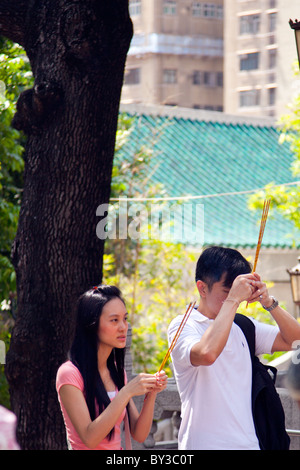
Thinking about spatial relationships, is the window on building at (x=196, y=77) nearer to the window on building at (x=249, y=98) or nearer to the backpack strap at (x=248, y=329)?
the window on building at (x=249, y=98)

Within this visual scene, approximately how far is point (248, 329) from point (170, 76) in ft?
93.6

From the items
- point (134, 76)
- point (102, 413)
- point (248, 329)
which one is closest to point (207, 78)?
point (134, 76)

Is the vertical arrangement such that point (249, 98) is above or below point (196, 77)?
below

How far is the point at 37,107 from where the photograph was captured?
4.21 metres

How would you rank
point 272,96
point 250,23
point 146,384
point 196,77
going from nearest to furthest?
point 146,384, point 250,23, point 272,96, point 196,77

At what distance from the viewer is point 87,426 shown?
2586mm

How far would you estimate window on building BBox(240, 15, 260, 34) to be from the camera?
2855 centimetres

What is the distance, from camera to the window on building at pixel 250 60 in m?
29.1

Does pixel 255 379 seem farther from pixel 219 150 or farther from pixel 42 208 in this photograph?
pixel 219 150

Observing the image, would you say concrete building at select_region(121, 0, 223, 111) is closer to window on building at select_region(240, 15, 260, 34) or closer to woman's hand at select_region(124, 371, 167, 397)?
window on building at select_region(240, 15, 260, 34)

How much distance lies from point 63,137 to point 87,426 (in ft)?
6.60

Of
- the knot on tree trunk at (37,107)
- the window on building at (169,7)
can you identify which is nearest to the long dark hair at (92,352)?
the knot on tree trunk at (37,107)

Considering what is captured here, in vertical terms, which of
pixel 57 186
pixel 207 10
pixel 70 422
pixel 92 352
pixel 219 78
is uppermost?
pixel 207 10

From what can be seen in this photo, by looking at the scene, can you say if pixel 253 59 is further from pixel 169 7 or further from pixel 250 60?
pixel 169 7
